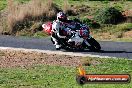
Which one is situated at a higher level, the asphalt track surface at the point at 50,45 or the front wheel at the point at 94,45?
the front wheel at the point at 94,45

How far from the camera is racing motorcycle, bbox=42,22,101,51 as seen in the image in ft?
78.8

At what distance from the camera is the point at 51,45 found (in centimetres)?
2636

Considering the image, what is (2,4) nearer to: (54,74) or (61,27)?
(61,27)

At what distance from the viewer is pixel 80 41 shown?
24.1 metres

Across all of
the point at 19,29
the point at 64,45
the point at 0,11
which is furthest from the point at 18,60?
the point at 0,11

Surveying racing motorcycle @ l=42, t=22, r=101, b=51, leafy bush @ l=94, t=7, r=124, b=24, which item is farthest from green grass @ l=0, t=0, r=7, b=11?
racing motorcycle @ l=42, t=22, r=101, b=51

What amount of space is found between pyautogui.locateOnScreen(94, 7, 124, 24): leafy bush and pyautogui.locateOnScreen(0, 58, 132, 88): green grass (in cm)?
1248

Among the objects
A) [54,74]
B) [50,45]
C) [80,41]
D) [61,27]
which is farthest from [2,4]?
[54,74]

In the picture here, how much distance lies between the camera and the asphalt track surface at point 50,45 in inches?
922

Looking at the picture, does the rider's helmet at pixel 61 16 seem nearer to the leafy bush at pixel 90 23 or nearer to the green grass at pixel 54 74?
the green grass at pixel 54 74

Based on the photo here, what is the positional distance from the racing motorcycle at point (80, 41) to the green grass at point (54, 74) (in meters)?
2.81

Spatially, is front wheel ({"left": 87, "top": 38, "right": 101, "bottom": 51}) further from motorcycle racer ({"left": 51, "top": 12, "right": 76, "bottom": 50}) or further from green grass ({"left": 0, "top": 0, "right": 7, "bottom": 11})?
green grass ({"left": 0, "top": 0, "right": 7, "bottom": 11})

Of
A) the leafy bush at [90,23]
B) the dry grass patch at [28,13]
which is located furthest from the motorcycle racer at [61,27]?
the dry grass patch at [28,13]

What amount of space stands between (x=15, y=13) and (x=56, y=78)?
18.2m
